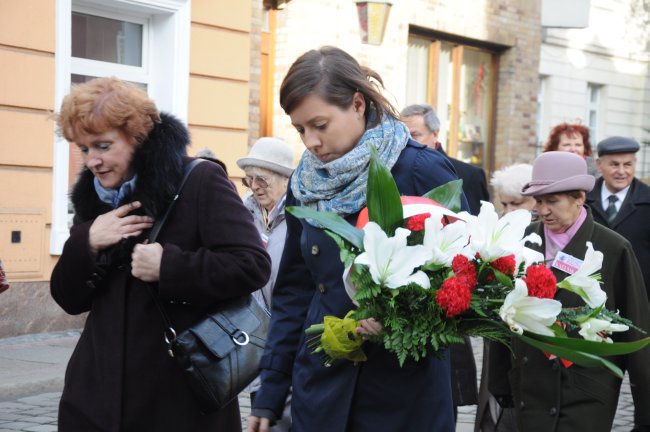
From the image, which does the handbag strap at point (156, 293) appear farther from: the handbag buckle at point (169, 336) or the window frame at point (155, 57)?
the window frame at point (155, 57)

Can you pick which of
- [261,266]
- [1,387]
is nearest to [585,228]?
[261,266]

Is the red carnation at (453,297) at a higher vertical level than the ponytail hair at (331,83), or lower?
lower

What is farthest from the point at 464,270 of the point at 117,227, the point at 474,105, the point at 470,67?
the point at 474,105

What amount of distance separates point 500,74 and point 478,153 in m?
1.46

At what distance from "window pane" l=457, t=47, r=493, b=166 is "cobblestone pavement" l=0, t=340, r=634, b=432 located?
36.9ft

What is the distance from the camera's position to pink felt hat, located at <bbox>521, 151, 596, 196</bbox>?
512 cm

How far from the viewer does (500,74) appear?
1989 cm

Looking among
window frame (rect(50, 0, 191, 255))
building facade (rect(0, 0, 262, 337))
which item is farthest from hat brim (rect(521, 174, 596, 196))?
window frame (rect(50, 0, 191, 255))

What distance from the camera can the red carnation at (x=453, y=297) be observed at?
2.71m

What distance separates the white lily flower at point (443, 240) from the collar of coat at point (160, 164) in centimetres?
112

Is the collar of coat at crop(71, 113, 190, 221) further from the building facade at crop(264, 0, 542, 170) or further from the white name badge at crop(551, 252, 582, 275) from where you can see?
the building facade at crop(264, 0, 542, 170)

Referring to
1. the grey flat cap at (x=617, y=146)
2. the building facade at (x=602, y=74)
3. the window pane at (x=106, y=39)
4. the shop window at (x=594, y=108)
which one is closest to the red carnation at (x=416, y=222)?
the grey flat cap at (x=617, y=146)

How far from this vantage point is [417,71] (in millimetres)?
18375

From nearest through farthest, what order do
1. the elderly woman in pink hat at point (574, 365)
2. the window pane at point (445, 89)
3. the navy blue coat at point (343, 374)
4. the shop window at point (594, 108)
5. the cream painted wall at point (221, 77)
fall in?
the navy blue coat at point (343, 374), the elderly woman in pink hat at point (574, 365), the cream painted wall at point (221, 77), the window pane at point (445, 89), the shop window at point (594, 108)
